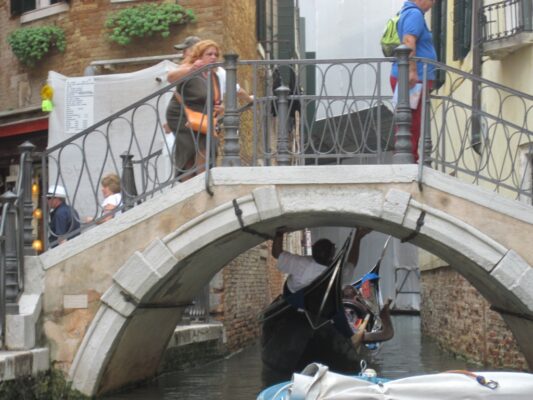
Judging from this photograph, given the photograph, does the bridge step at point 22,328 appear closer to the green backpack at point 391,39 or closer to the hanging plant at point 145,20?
the green backpack at point 391,39

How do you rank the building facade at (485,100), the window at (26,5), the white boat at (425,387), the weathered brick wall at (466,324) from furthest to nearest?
the window at (26,5) < the weathered brick wall at (466,324) < the building facade at (485,100) < the white boat at (425,387)

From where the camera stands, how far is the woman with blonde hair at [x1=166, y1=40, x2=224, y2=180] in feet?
29.5

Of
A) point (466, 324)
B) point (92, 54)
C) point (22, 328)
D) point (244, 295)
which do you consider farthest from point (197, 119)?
point (244, 295)

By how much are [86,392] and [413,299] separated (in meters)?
19.4

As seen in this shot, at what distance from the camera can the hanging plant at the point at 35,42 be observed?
13.8 metres

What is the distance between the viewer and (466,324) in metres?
13.6

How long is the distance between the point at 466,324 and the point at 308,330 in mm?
3360

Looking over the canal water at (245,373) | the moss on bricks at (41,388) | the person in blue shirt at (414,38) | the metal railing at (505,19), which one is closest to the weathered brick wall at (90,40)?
the metal railing at (505,19)

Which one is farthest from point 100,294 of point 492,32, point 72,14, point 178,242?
point 72,14

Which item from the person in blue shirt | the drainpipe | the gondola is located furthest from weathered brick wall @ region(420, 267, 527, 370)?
the person in blue shirt

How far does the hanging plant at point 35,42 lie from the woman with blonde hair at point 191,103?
4929 mm

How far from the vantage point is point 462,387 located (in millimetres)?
6172

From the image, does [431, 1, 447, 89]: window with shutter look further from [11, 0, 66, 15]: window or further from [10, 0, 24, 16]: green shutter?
[10, 0, 24, 16]: green shutter

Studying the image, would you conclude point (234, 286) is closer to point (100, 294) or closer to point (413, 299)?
point (100, 294)
